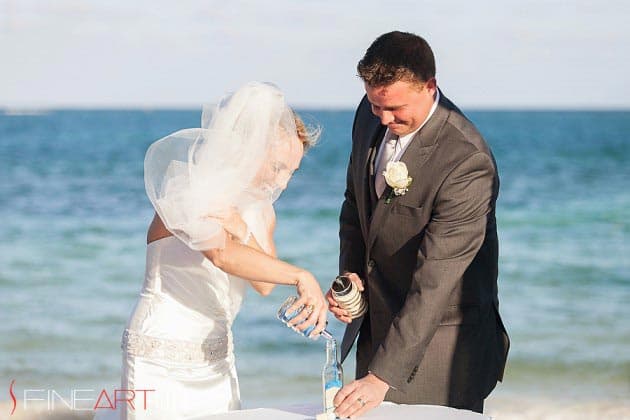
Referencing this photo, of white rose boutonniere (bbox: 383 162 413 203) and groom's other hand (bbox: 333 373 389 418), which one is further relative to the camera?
white rose boutonniere (bbox: 383 162 413 203)

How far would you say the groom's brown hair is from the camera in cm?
347

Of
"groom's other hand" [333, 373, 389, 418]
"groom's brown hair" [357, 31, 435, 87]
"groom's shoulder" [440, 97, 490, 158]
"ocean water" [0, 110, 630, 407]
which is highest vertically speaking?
"groom's brown hair" [357, 31, 435, 87]

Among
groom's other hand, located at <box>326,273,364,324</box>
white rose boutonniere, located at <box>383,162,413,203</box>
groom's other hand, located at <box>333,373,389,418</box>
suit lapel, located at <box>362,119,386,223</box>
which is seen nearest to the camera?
groom's other hand, located at <box>333,373,389,418</box>

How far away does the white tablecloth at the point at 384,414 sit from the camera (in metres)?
3.22

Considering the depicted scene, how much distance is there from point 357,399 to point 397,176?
2.65 feet

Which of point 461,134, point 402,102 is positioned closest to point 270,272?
point 402,102

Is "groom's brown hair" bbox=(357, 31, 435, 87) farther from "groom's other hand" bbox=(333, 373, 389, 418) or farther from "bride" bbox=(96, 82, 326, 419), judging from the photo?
"groom's other hand" bbox=(333, 373, 389, 418)

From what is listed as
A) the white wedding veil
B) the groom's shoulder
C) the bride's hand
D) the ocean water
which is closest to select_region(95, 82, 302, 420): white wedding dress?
the white wedding veil

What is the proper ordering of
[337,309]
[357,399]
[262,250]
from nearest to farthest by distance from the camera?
[357,399] → [262,250] → [337,309]

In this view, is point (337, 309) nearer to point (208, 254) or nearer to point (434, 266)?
point (434, 266)

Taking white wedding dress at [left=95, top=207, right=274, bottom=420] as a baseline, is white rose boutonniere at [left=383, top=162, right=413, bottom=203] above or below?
above

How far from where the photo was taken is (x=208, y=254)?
3279mm

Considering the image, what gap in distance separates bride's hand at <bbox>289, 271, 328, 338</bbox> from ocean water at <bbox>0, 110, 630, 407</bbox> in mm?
4180

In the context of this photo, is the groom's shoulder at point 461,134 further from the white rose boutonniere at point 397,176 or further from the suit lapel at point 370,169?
the suit lapel at point 370,169
